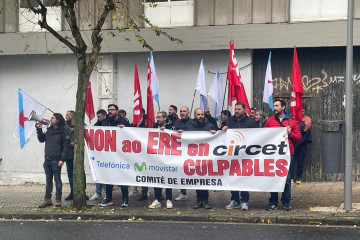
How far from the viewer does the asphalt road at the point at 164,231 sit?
10125 millimetres

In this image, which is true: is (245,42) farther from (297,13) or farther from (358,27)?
(358,27)

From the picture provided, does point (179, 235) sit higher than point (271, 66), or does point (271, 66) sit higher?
point (271, 66)

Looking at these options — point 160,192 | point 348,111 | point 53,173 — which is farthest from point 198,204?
point 348,111

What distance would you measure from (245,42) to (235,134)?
4.22 metres

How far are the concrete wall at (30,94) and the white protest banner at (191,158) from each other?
4.38 metres

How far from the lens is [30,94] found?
58.2ft

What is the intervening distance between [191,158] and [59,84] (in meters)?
6.26

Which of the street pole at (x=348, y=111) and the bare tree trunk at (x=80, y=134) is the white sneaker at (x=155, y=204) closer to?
the bare tree trunk at (x=80, y=134)

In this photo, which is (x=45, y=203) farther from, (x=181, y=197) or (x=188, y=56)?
A: (x=188, y=56)

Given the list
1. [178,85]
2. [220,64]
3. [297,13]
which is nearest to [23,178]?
[178,85]

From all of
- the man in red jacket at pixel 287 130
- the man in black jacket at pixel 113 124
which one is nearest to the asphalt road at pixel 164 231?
the man in red jacket at pixel 287 130

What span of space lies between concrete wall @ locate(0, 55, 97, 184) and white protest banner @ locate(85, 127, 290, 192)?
438cm

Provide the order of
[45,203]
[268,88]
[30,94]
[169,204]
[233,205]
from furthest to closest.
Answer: [30,94], [268,88], [45,203], [169,204], [233,205]

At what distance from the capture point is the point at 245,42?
15.9 metres
